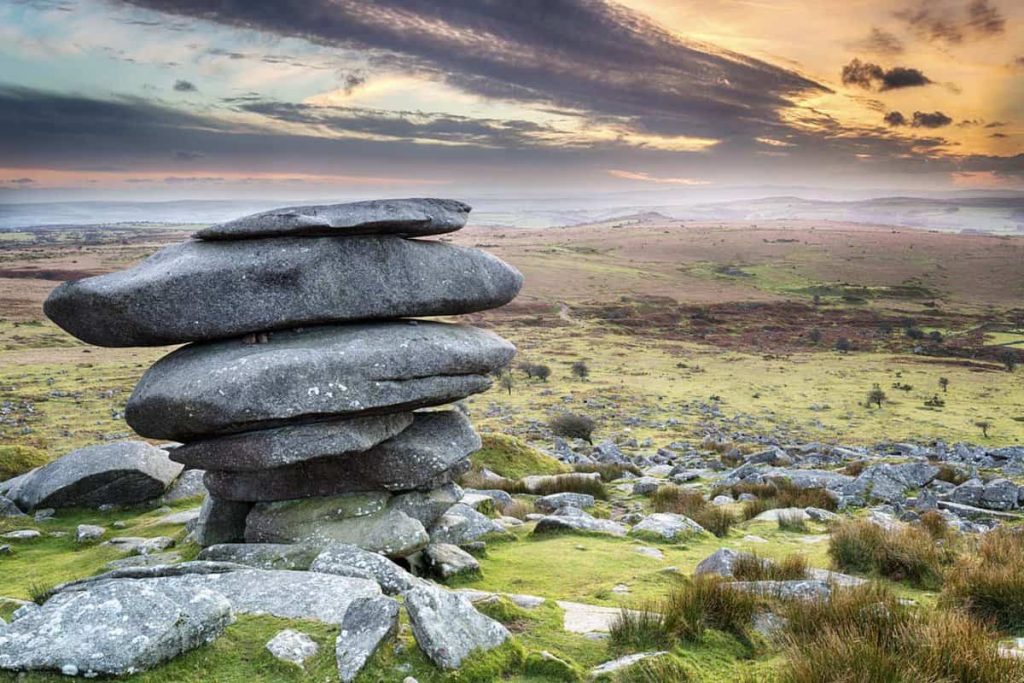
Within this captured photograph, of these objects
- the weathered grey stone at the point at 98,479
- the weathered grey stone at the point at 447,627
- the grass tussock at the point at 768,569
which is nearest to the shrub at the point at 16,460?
the weathered grey stone at the point at 98,479

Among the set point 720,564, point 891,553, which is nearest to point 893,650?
point 720,564

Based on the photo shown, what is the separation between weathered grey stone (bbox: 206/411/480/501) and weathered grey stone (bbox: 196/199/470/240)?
383 centimetres

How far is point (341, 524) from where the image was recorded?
38.8ft

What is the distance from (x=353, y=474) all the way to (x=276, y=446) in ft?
5.44

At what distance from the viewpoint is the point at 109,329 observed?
37.0 ft

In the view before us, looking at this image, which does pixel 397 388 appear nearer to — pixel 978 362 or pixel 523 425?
pixel 523 425

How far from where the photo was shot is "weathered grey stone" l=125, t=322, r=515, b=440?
10.9 metres

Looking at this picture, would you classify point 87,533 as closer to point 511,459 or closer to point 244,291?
point 244,291

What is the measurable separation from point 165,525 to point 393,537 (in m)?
6.36

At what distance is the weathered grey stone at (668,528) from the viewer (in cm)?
1391

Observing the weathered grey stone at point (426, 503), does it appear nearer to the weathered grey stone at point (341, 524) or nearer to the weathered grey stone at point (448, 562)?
the weathered grey stone at point (341, 524)

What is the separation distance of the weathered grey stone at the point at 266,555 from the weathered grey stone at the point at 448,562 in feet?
6.22

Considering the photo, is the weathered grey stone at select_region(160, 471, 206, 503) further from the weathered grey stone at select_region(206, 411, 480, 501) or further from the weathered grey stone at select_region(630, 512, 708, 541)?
the weathered grey stone at select_region(630, 512, 708, 541)

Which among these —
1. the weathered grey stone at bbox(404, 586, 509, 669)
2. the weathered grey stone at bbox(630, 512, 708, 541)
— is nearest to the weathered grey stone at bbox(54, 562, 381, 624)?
the weathered grey stone at bbox(404, 586, 509, 669)
